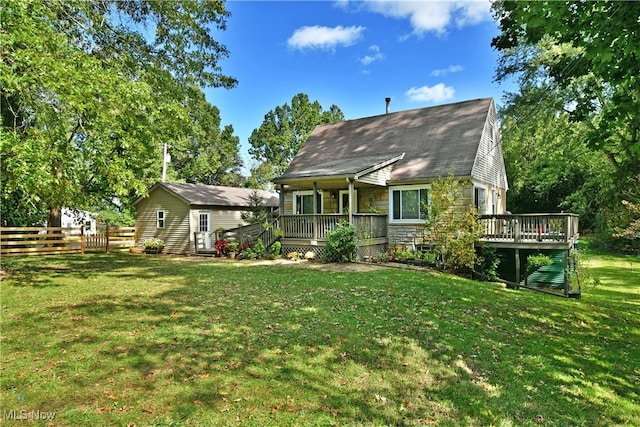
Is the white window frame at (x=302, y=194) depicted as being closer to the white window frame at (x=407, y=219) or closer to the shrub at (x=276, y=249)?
the shrub at (x=276, y=249)

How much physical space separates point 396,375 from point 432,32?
18709 millimetres

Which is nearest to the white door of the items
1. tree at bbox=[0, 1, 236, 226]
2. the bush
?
tree at bbox=[0, 1, 236, 226]

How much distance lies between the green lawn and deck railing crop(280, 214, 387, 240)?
5660mm

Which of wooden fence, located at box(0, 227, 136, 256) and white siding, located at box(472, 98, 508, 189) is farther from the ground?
white siding, located at box(472, 98, 508, 189)

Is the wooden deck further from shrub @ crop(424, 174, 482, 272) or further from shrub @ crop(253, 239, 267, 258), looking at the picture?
shrub @ crop(253, 239, 267, 258)

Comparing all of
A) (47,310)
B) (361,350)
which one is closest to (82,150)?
(47,310)

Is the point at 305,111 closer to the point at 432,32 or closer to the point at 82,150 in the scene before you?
the point at 432,32

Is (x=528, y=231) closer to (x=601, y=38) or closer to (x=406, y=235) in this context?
(x=406, y=235)

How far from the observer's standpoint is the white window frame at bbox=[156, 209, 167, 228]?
840 inches

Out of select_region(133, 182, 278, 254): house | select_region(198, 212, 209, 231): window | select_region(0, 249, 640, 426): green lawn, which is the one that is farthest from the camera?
select_region(198, 212, 209, 231): window

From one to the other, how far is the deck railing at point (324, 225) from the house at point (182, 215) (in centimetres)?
679

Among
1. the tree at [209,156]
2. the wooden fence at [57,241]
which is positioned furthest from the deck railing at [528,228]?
the tree at [209,156]

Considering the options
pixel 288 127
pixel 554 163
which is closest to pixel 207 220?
pixel 288 127

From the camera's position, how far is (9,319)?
6.44m
